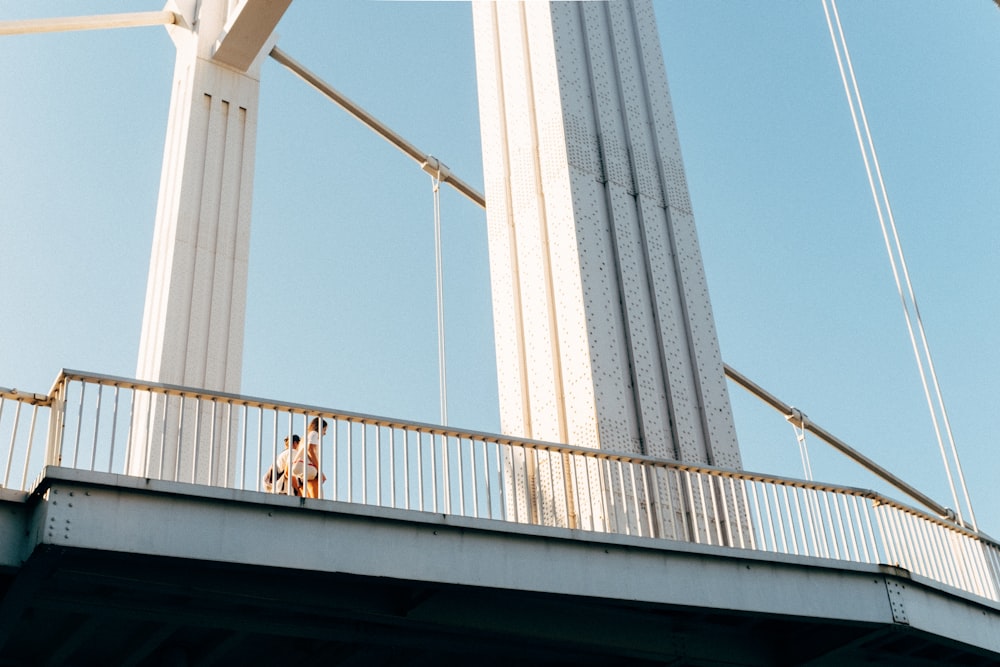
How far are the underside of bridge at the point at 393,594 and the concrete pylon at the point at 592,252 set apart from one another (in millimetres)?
1324

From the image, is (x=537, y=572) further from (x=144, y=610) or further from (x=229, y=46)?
(x=229, y=46)

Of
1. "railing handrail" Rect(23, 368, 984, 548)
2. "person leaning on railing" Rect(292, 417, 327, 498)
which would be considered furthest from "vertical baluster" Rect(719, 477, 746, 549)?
"person leaning on railing" Rect(292, 417, 327, 498)

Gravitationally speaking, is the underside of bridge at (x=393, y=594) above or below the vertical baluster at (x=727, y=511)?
below

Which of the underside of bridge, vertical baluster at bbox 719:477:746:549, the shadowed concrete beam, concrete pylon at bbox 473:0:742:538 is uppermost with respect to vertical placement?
the shadowed concrete beam

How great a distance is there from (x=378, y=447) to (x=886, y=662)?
17.5 ft

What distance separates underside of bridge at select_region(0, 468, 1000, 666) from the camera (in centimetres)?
898

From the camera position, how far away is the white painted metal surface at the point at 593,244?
13.4 m

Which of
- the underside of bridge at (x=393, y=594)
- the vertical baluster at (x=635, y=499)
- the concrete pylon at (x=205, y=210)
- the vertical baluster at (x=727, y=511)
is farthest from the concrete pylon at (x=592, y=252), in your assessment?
the concrete pylon at (x=205, y=210)

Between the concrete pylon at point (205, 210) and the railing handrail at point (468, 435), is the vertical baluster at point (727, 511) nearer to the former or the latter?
the railing handrail at point (468, 435)

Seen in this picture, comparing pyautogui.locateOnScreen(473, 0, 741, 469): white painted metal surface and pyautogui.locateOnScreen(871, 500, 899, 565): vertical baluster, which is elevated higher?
pyautogui.locateOnScreen(473, 0, 741, 469): white painted metal surface

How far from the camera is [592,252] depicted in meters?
14.0

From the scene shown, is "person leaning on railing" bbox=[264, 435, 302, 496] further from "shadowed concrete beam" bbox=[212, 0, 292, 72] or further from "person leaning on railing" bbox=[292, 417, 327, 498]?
"shadowed concrete beam" bbox=[212, 0, 292, 72]

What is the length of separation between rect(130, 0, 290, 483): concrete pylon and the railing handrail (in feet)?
10.3

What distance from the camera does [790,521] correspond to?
11844 mm
